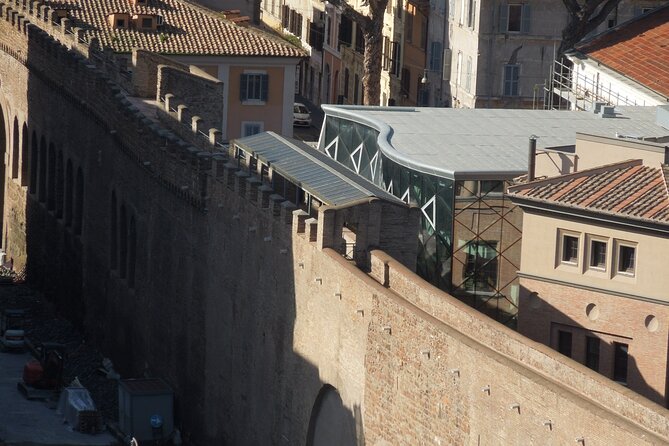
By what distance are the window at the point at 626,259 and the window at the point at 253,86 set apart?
121ft

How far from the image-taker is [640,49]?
65812mm

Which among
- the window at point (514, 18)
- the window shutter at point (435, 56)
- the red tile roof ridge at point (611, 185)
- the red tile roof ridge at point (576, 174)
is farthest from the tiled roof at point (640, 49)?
the window shutter at point (435, 56)

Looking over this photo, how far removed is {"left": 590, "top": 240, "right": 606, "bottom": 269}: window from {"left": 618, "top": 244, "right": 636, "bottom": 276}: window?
445 mm

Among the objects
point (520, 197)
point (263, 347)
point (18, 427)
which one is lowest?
point (18, 427)

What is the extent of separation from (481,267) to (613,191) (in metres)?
5.84

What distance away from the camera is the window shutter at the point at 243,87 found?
79287mm

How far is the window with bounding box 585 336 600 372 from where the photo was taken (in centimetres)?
4397

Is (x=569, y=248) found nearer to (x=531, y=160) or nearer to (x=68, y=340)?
(x=531, y=160)

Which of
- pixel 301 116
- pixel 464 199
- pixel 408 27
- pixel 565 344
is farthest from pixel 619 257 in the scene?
pixel 301 116

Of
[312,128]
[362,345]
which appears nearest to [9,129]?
[312,128]

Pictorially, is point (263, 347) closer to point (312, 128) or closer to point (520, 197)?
point (520, 197)

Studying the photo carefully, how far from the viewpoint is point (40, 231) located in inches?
2719

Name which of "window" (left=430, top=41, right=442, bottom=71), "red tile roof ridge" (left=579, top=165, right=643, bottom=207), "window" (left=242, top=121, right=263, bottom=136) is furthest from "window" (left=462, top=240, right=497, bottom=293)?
"window" (left=430, top=41, right=442, bottom=71)

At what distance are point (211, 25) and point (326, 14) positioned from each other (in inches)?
916
